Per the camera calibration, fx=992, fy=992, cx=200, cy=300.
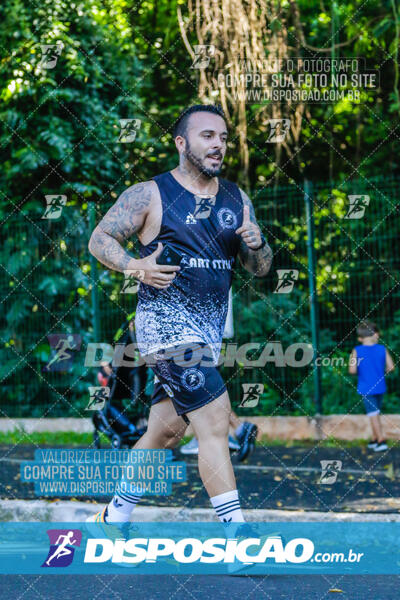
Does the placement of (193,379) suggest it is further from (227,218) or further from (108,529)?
(108,529)

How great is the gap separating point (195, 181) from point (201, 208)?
17 cm

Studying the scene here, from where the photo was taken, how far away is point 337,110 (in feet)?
50.0

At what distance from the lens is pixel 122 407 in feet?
29.8

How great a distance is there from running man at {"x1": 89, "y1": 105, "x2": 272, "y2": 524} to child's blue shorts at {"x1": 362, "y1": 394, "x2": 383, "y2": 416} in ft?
17.8

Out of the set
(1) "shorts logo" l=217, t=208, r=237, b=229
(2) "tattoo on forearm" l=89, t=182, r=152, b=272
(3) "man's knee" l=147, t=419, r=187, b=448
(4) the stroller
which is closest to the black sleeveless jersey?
(1) "shorts logo" l=217, t=208, r=237, b=229

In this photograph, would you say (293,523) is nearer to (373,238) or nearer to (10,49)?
(373,238)

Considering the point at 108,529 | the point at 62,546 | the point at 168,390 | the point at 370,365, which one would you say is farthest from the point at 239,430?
the point at 168,390

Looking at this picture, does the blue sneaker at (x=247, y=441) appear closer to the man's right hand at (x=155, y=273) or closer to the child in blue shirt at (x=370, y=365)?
the child in blue shirt at (x=370, y=365)

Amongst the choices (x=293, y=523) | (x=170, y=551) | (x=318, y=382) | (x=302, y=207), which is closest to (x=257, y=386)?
(x=318, y=382)

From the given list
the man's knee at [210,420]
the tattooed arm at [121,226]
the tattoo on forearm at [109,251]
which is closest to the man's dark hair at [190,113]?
the tattooed arm at [121,226]

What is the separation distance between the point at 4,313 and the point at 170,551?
765cm

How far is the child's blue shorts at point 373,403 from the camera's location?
33.2 ft

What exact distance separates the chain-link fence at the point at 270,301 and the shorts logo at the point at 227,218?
5311mm

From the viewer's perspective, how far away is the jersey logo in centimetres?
480
